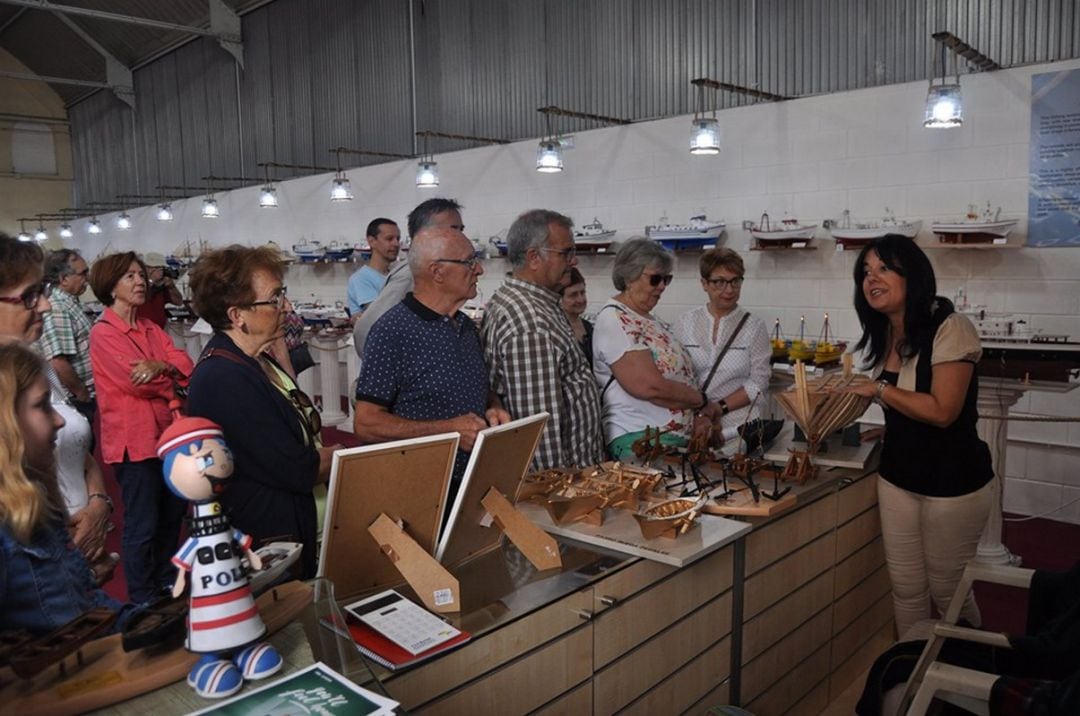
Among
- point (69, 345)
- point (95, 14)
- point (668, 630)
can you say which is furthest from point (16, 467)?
point (95, 14)

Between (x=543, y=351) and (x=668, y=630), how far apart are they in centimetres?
94

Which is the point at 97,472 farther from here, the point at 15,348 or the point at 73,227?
the point at 73,227

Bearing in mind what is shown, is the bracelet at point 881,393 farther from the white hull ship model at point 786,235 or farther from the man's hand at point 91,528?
the white hull ship model at point 786,235

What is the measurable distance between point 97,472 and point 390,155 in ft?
26.6

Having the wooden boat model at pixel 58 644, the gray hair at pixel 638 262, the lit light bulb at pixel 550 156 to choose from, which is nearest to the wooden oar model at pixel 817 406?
the gray hair at pixel 638 262

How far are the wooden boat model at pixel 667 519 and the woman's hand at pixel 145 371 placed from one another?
2338 mm

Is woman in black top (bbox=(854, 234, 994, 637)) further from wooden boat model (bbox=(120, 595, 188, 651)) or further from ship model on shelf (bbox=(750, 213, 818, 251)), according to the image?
ship model on shelf (bbox=(750, 213, 818, 251))

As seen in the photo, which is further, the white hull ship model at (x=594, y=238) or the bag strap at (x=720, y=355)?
the white hull ship model at (x=594, y=238)

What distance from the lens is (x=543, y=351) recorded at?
2.59 m

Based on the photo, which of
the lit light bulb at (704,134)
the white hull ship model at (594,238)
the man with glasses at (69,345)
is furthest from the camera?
the white hull ship model at (594,238)

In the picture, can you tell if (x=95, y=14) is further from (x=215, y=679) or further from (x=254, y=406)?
(x=215, y=679)

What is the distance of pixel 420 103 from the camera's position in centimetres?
988

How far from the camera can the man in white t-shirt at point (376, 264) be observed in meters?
5.49

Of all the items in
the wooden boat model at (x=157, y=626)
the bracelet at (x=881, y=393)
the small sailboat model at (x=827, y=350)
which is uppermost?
the bracelet at (x=881, y=393)
